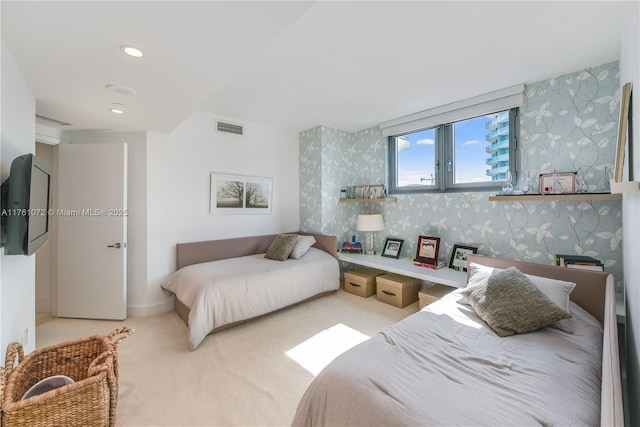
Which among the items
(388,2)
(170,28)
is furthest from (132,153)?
(388,2)

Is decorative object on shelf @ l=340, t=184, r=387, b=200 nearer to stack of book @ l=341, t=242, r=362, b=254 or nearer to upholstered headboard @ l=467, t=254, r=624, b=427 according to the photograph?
stack of book @ l=341, t=242, r=362, b=254

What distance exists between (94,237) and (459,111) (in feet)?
14.8

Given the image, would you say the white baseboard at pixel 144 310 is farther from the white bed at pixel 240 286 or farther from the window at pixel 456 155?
Result: the window at pixel 456 155

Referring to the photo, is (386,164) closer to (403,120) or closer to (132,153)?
(403,120)

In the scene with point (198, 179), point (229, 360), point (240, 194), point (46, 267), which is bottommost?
point (229, 360)

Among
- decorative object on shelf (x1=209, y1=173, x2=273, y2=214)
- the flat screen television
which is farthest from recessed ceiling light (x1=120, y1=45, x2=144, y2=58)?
decorative object on shelf (x1=209, y1=173, x2=273, y2=214)

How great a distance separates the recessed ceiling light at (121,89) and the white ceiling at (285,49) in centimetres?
5

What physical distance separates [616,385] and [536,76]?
2.75 m

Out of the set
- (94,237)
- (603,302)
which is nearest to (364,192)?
(603,302)

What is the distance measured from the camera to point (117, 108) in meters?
2.33

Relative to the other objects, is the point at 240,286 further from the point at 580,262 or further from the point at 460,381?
the point at 580,262

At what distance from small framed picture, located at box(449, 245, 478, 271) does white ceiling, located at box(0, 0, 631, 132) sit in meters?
1.78

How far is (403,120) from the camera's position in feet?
11.9

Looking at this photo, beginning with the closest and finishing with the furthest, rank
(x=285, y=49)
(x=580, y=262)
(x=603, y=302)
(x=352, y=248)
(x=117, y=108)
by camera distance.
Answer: (x=603, y=302), (x=285, y=49), (x=580, y=262), (x=117, y=108), (x=352, y=248)
